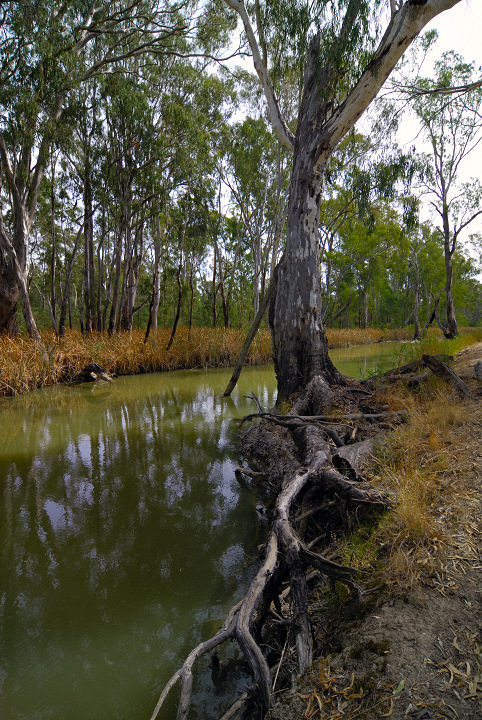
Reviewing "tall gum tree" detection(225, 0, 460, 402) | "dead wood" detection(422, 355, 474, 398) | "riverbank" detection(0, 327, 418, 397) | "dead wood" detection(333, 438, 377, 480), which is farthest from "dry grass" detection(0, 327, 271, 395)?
"dead wood" detection(422, 355, 474, 398)

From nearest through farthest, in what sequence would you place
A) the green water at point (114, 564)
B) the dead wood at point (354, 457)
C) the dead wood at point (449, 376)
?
the green water at point (114, 564) → the dead wood at point (354, 457) → the dead wood at point (449, 376)

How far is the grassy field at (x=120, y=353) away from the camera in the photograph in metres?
9.84

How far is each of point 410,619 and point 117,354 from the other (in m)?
12.6

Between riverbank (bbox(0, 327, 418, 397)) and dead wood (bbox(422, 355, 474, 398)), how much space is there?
9144 millimetres

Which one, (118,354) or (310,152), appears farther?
(118,354)

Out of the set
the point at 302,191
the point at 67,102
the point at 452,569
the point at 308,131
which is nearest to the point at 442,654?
the point at 452,569

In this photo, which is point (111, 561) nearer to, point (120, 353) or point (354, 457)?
point (354, 457)

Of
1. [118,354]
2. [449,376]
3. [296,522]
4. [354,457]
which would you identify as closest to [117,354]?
[118,354]

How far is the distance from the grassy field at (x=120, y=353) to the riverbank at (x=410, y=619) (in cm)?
774

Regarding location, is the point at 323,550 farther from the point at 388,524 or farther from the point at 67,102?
the point at 67,102

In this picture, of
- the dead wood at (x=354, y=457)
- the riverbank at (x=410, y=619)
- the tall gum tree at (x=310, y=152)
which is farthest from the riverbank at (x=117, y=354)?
the riverbank at (x=410, y=619)

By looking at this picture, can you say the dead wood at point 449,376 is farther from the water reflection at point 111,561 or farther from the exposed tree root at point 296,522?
the water reflection at point 111,561

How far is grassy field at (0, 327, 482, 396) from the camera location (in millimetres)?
9836

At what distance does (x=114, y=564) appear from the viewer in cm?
275
